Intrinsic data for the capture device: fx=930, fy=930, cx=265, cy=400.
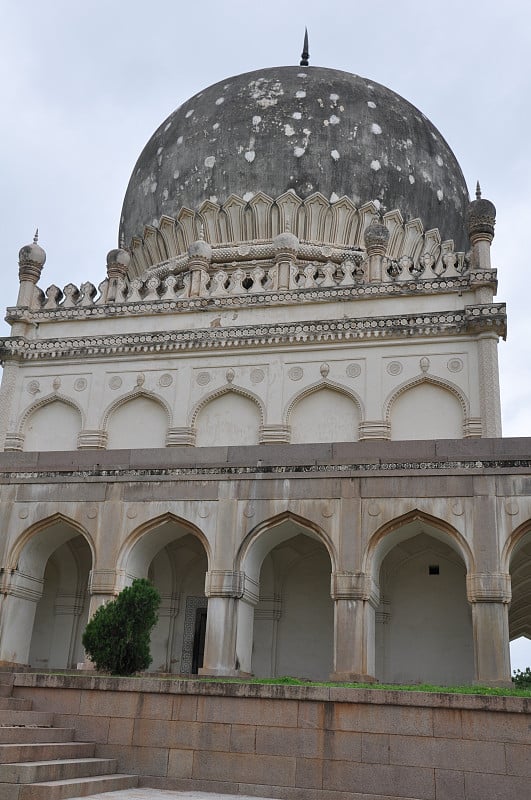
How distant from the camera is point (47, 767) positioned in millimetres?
7230

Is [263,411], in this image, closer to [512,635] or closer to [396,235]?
[396,235]

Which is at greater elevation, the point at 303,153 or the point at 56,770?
the point at 303,153

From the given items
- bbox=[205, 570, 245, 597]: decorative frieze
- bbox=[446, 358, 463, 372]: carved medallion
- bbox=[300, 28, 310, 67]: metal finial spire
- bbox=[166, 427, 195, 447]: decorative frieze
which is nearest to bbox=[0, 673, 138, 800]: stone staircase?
bbox=[205, 570, 245, 597]: decorative frieze

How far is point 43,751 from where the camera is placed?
25.9 feet

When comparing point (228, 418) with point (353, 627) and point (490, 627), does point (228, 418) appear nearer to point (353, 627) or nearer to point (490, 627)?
point (353, 627)

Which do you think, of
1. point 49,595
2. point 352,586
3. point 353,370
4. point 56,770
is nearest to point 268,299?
point 353,370

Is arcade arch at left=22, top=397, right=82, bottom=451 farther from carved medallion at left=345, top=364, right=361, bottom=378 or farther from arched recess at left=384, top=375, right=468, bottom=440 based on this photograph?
arched recess at left=384, top=375, right=468, bottom=440

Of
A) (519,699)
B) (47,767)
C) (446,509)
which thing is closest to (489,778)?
(519,699)

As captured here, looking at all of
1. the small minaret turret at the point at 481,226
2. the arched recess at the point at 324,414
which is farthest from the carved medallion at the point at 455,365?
the small minaret turret at the point at 481,226

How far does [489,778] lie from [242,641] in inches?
201

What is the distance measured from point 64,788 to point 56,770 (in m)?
0.41

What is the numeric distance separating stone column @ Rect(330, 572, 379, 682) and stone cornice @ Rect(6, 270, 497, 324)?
21.7ft

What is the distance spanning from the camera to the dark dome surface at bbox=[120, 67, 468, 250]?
67.8 feet

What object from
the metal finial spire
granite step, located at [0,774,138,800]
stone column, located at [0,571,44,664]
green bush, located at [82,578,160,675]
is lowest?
granite step, located at [0,774,138,800]
